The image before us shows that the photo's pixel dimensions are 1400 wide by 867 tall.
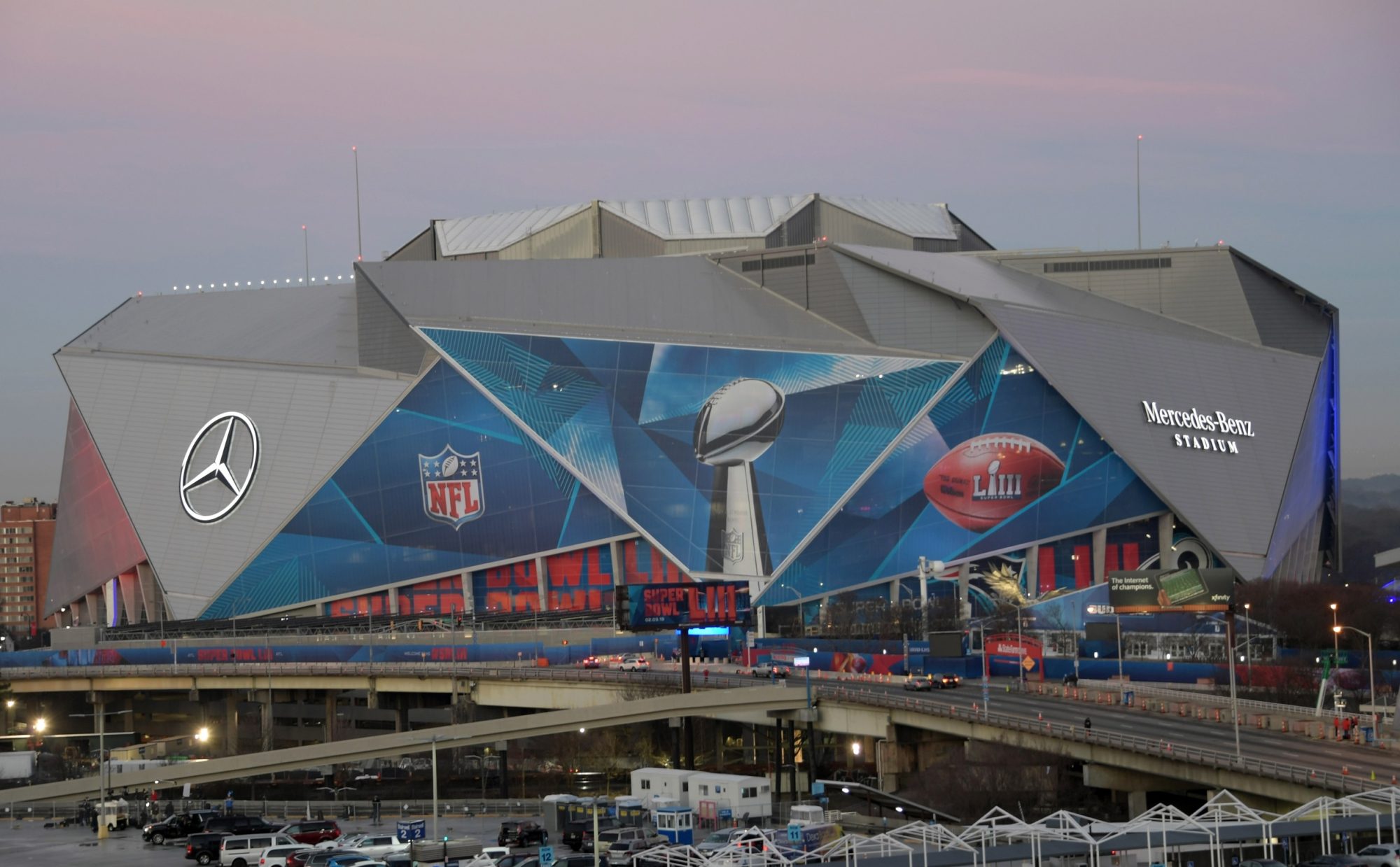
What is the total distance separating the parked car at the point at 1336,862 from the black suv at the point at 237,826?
28635 mm

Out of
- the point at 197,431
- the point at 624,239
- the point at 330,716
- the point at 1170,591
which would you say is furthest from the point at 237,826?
the point at 624,239

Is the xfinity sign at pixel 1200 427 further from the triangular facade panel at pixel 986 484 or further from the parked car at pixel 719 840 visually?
the parked car at pixel 719 840

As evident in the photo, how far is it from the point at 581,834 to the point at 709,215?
7807 cm

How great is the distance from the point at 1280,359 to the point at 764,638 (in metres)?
37.6

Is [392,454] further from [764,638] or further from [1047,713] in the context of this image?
[1047,713]

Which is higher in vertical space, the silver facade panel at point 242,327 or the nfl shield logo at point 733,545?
the silver facade panel at point 242,327

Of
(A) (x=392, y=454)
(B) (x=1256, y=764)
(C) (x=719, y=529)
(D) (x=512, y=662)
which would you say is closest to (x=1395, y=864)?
(B) (x=1256, y=764)

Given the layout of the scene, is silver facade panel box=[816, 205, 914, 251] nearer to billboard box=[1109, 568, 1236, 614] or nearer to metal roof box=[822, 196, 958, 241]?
metal roof box=[822, 196, 958, 241]

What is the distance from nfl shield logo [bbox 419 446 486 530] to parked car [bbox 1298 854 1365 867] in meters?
73.1

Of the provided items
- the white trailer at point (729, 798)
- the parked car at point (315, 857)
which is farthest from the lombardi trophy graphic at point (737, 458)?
the parked car at point (315, 857)

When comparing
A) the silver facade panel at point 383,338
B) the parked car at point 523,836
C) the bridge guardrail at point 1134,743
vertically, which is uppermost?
the silver facade panel at point 383,338

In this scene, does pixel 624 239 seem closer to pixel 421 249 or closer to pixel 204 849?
pixel 421 249

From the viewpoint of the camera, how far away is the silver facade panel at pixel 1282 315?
370ft

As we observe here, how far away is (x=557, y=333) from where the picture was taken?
105 m
